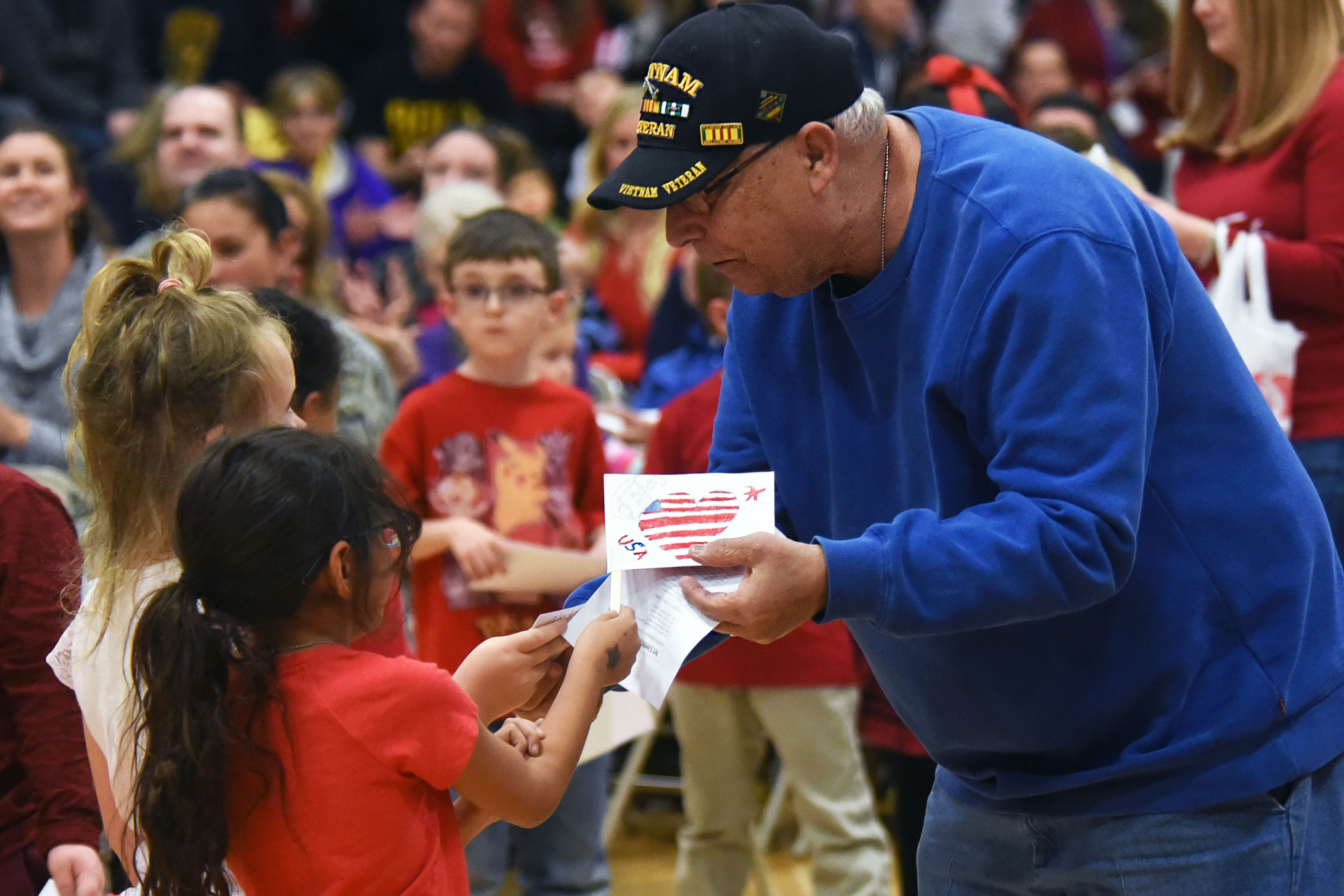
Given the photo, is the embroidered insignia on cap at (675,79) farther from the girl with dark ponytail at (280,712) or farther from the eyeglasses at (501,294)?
the eyeglasses at (501,294)

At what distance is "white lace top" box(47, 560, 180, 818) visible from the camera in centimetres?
192

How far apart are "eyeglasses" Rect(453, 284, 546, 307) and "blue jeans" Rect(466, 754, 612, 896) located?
3.46 feet

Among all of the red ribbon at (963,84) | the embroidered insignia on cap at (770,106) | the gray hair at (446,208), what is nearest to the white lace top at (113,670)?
the embroidered insignia on cap at (770,106)

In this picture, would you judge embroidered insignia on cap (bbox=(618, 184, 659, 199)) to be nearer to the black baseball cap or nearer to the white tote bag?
the black baseball cap

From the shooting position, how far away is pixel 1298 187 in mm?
3154

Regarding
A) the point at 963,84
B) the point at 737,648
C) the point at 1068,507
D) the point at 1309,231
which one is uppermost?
the point at 963,84

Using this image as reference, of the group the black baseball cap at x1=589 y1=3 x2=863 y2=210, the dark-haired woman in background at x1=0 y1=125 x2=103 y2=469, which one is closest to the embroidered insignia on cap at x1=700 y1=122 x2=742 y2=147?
the black baseball cap at x1=589 y1=3 x2=863 y2=210

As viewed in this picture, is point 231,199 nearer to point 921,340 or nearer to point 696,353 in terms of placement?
point 696,353

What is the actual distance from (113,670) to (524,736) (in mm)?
548

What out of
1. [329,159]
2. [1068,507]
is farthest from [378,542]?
[329,159]

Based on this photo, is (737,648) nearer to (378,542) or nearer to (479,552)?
(479,552)

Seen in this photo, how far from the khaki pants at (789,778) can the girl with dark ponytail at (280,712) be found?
5.96 feet

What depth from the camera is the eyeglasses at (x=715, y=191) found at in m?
1.83

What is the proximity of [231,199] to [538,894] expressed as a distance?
175cm
